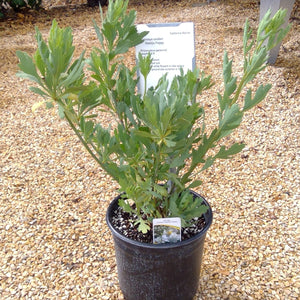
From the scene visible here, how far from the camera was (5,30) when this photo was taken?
17.2ft

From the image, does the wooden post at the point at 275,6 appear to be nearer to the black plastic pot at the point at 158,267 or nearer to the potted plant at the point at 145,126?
the potted plant at the point at 145,126

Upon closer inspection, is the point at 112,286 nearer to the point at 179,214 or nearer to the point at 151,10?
the point at 179,214

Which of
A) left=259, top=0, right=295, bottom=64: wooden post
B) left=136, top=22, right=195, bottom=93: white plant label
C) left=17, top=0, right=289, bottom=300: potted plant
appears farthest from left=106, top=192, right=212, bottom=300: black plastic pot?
left=259, top=0, right=295, bottom=64: wooden post

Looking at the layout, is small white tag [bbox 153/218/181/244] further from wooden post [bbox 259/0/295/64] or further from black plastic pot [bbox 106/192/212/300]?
wooden post [bbox 259/0/295/64]

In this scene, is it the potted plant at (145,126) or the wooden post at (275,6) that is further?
the wooden post at (275,6)

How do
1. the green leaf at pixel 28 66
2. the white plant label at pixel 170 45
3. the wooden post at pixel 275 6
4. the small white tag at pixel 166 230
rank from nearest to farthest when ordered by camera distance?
the green leaf at pixel 28 66 < the small white tag at pixel 166 230 < the white plant label at pixel 170 45 < the wooden post at pixel 275 6

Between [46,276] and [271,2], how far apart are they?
2.80 metres

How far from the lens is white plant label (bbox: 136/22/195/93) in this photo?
1399 mm

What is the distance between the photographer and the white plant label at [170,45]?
1399 mm

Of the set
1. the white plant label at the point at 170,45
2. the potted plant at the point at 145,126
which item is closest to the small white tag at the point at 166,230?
the potted plant at the point at 145,126

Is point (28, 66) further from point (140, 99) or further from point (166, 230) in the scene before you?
point (166, 230)

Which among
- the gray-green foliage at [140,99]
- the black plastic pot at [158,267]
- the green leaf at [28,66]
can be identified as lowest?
the black plastic pot at [158,267]

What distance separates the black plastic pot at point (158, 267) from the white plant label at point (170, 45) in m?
0.56

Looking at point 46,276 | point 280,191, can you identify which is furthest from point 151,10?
point 46,276
